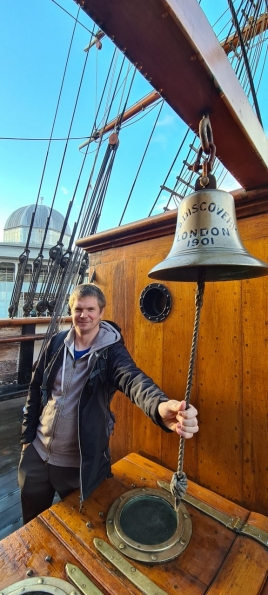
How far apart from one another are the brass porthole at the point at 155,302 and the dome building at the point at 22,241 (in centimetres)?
1114

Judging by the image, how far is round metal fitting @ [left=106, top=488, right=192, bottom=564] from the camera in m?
0.85

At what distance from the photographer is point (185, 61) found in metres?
0.61

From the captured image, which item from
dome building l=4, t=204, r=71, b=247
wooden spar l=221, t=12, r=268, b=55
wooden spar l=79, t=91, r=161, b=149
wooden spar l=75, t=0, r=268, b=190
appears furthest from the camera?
dome building l=4, t=204, r=71, b=247

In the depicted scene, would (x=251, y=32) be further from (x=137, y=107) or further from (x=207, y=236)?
(x=207, y=236)

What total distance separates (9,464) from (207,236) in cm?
215

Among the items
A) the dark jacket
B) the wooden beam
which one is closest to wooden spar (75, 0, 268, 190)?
the wooden beam

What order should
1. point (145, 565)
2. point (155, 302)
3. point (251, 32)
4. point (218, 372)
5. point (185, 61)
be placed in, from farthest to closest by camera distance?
point (251, 32), point (155, 302), point (218, 372), point (145, 565), point (185, 61)

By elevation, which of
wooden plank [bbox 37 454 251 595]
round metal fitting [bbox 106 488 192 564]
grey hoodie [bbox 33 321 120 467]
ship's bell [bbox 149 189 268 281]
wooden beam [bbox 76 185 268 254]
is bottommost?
wooden plank [bbox 37 454 251 595]

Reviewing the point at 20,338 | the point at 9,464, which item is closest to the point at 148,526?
the point at 9,464

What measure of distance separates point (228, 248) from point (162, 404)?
531 mm

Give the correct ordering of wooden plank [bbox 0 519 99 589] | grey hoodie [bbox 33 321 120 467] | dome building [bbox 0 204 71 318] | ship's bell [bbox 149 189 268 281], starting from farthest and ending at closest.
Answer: dome building [bbox 0 204 71 318]
grey hoodie [bbox 33 321 120 467]
wooden plank [bbox 0 519 99 589]
ship's bell [bbox 149 189 268 281]

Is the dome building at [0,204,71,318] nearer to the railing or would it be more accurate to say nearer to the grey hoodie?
the railing

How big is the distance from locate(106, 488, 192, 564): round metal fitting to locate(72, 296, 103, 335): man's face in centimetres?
72

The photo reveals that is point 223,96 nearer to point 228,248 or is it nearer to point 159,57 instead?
point 159,57
